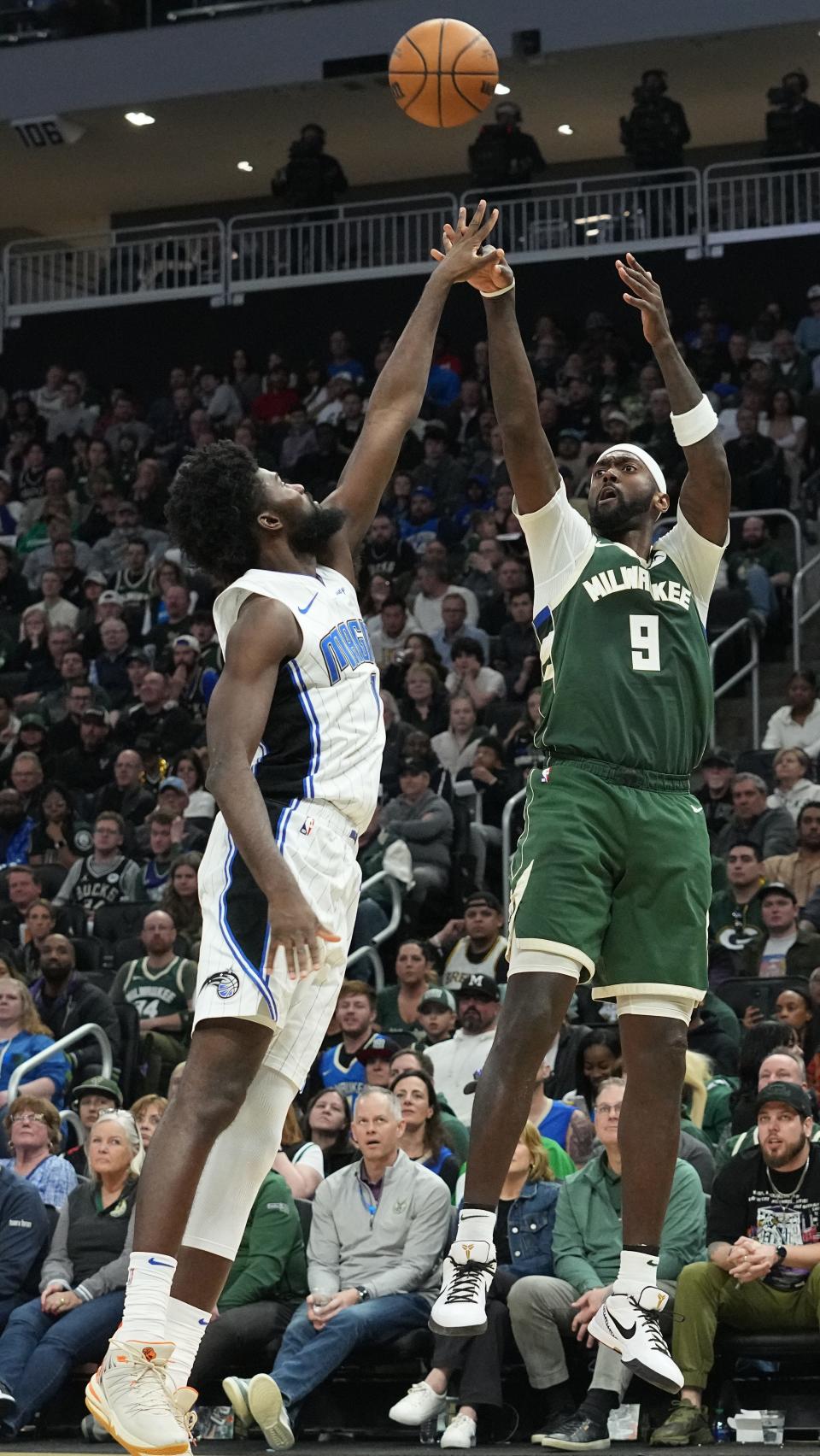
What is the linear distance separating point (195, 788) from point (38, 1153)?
15.5 ft

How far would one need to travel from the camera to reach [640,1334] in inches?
199

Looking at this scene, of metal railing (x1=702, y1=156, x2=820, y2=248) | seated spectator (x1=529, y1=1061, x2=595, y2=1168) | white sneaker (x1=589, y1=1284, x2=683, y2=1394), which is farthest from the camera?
metal railing (x1=702, y1=156, x2=820, y2=248)

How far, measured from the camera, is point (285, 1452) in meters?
7.75

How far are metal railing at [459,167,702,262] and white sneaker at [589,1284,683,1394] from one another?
52.8 ft

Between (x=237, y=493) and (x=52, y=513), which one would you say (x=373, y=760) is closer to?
(x=237, y=493)

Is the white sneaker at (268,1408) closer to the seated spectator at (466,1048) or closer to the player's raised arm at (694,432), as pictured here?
the seated spectator at (466,1048)

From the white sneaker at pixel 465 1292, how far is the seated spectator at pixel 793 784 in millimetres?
7426

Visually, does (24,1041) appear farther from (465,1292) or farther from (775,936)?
(465,1292)

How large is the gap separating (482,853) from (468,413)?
23.9 ft

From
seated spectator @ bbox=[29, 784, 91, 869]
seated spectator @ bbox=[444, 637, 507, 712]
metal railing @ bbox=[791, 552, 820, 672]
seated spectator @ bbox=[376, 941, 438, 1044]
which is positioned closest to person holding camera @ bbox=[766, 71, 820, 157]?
metal railing @ bbox=[791, 552, 820, 672]

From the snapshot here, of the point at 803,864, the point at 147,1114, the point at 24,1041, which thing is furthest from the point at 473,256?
the point at 24,1041

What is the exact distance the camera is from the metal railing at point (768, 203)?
19.7m

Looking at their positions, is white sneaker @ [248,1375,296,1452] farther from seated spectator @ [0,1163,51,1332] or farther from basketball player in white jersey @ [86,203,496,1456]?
basketball player in white jersey @ [86,203,496,1456]

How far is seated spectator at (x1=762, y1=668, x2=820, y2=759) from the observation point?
43.5ft
